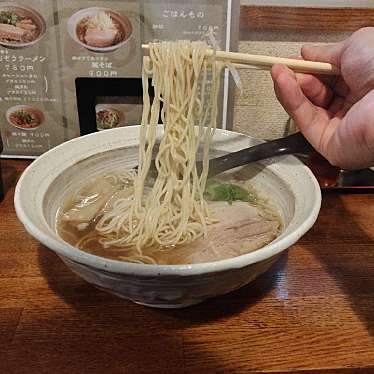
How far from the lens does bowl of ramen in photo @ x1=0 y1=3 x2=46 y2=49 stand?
54.3 inches

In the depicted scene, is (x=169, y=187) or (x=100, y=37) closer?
(x=169, y=187)

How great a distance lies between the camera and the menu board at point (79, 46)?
4.49 feet

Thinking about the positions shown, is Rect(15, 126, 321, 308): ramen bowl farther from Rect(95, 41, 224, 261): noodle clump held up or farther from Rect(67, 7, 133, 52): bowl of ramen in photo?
Rect(67, 7, 133, 52): bowl of ramen in photo

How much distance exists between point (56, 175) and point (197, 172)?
0.35m

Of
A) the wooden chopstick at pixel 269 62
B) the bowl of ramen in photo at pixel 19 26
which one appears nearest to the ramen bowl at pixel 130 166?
the wooden chopstick at pixel 269 62

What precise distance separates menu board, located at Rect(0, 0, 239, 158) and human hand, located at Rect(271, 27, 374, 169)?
32cm

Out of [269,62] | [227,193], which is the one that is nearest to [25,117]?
[227,193]

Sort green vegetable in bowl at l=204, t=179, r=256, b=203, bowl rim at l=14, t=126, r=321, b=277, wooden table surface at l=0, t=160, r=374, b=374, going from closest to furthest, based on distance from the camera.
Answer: bowl rim at l=14, t=126, r=321, b=277 → wooden table surface at l=0, t=160, r=374, b=374 → green vegetable in bowl at l=204, t=179, r=256, b=203

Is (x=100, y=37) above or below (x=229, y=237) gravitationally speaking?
above

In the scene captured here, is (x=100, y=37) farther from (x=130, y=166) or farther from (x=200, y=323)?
(x=200, y=323)

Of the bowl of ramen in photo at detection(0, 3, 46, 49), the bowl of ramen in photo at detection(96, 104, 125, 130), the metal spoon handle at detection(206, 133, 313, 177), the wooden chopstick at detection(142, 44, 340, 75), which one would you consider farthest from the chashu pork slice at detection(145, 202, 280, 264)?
the bowl of ramen in photo at detection(0, 3, 46, 49)

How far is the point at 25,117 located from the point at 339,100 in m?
0.98

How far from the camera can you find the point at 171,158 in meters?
1.15

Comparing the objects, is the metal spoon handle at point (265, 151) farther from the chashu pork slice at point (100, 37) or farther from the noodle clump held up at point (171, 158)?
the chashu pork slice at point (100, 37)
